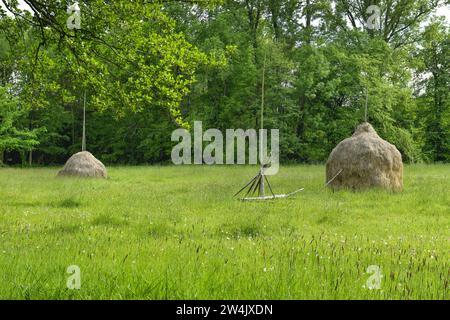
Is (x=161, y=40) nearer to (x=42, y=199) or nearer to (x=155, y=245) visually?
(x=155, y=245)

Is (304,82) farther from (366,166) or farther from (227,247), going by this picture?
(227,247)

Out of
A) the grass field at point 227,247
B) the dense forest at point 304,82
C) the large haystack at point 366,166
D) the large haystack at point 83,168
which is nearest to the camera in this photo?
the grass field at point 227,247

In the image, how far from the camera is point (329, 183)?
52.3ft

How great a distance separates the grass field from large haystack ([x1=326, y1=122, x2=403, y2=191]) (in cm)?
159

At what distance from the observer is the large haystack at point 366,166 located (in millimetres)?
14930

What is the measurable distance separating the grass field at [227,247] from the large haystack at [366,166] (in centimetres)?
159

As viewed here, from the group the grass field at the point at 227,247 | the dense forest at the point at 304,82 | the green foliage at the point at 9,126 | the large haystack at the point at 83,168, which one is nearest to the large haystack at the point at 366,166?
the grass field at the point at 227,247

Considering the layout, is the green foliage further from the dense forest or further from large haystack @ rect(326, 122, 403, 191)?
large haystack @ rect(326, 122, 403, 191)

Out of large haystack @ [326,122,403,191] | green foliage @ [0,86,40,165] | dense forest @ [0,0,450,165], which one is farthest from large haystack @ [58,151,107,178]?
green foliage @ [0,86,40,165]

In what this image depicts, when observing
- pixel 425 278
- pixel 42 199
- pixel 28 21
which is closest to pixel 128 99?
pixel 28 21

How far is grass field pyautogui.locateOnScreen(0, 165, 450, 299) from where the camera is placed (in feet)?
13.4

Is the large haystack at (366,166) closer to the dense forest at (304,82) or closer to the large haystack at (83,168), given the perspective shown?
the large haystack at (83,168)

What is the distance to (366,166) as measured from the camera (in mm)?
15016

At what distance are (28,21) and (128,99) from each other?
3.07 metres
